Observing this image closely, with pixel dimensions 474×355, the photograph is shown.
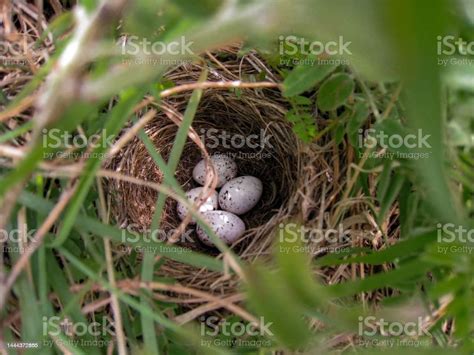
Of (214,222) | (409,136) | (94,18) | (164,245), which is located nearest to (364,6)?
(94,18)

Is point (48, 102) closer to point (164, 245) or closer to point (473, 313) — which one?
point (164, 245)

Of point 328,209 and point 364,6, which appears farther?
point 328,209

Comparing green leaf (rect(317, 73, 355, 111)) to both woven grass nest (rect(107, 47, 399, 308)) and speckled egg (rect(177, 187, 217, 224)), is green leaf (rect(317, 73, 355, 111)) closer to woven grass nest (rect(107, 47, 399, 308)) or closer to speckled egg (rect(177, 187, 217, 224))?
woven grass nest (rect(107, 47, 399, 308))

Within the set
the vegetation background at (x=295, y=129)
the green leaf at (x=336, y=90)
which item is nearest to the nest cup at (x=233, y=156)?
the vegetation background at (x=295, y=129)

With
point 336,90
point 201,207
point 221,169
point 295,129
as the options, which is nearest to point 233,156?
point 221,169

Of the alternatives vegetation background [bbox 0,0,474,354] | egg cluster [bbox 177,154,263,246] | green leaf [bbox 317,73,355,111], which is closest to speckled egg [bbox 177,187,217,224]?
egg cluster [bbox 177,154,263,246]
